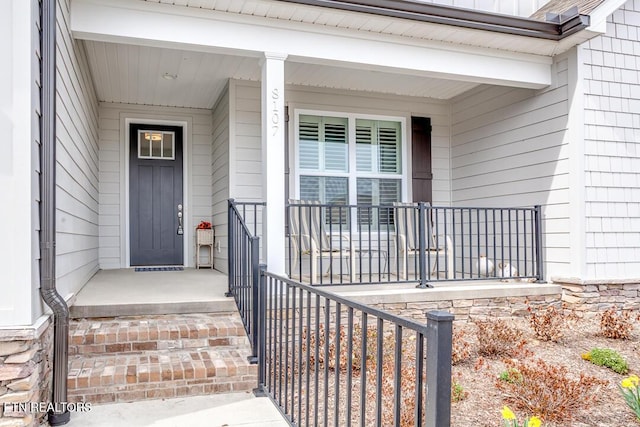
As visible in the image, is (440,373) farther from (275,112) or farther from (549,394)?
(275,112)

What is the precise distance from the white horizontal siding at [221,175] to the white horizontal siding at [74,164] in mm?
1564

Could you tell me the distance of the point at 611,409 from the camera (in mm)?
3070

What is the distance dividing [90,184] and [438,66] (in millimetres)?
4164

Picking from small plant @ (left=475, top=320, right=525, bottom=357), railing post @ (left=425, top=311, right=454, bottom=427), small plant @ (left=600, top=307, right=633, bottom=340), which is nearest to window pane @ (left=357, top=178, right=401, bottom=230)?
small plant @ (left=475, top=320, right=525, bottom=357)

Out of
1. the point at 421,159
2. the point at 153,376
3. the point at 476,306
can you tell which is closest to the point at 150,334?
the point at 153,376

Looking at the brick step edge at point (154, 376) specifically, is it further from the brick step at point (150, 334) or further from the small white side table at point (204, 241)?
the small white side table at point (204, 241)

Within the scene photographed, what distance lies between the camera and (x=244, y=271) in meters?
3.67

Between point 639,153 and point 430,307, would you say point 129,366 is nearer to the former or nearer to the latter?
point 430,307

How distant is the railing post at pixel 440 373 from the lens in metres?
1.30

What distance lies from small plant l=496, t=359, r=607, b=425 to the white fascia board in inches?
121

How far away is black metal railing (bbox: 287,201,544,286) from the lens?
4.99 m

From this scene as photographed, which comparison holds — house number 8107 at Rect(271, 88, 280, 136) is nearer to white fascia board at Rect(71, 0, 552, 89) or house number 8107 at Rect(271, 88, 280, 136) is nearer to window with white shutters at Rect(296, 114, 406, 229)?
white fascia board at Rect(71, 0, 552, 89)

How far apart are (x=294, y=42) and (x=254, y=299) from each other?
243 cm

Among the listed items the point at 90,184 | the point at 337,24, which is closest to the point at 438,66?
the point at 337,24
